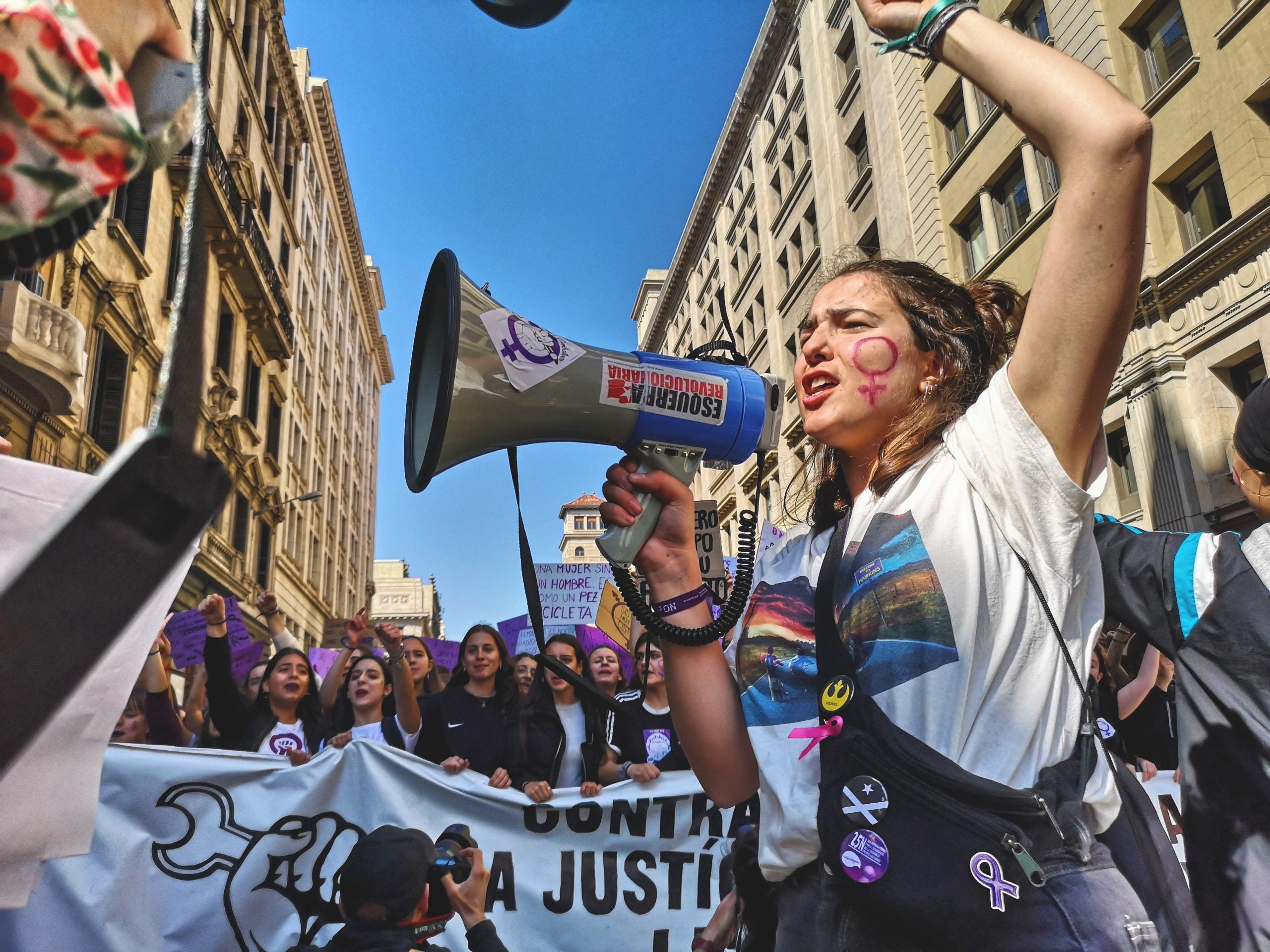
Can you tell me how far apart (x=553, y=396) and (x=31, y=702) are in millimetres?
1159

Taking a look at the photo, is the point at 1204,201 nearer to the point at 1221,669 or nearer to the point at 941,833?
the point at 1221,669

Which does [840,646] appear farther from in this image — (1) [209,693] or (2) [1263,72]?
(2) [1263,72]

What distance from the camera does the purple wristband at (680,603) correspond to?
1559mm

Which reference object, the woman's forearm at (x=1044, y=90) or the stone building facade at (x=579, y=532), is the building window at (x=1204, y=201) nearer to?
the woman's forearm at (x=1044, y=90)

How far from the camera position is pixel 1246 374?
38.6 ft

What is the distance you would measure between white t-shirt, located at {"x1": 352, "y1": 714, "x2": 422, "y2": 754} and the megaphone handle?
3674mm

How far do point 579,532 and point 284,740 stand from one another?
244 ft

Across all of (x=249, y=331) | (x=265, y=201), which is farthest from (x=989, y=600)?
(x=265, y=201)

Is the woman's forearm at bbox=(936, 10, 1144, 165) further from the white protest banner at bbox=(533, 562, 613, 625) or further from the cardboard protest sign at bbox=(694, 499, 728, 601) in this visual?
the white protest banner at bbox=(533, 562, 613, 625)

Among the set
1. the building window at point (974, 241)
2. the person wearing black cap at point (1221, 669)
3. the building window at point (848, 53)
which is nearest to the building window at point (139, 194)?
the person wearing black cap at point (1221, 669)

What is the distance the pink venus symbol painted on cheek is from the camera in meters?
1.44

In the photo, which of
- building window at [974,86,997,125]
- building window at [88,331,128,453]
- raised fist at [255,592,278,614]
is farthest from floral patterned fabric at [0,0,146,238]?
building window at [974,86,997,125]

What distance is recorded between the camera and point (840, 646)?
122 cm

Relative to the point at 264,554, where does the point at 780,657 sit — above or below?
below
